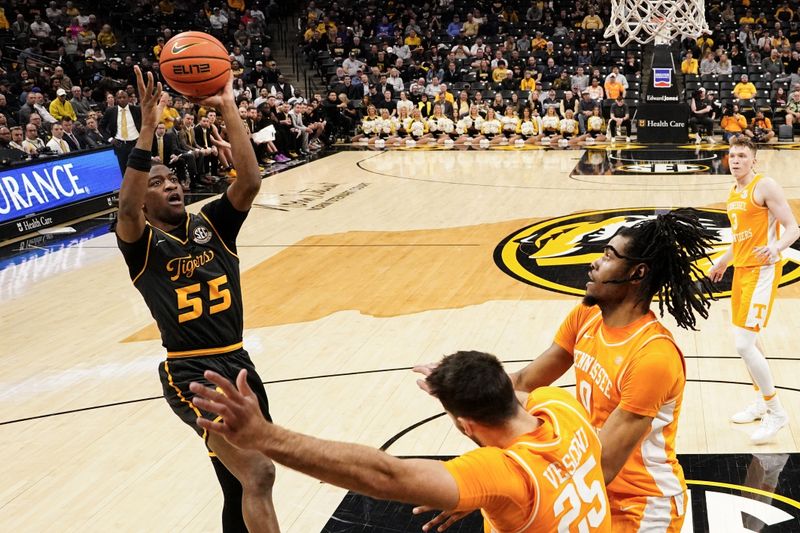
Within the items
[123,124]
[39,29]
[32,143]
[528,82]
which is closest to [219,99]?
[123,124]

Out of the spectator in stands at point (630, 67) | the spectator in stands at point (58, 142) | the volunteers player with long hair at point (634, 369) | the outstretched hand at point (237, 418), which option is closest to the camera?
the outstretched hand at point (237, 418)

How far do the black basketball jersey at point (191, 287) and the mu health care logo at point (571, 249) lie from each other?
15.9 feet

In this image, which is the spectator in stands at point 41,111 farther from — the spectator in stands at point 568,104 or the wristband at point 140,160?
the wristband at point 140,160

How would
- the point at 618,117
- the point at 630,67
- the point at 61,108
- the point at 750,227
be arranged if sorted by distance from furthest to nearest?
the point at 630,67 < the point at 618,117 < the point at 61,108 < the point at 750,227

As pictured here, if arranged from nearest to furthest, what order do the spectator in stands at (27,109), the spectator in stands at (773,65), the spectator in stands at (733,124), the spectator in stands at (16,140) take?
the spectator in stands at (16,140) < the spectator in stands at (27,109) < the spectator in stands at (733,124) < the spectator in stands at (773,65)

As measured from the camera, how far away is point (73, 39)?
2308cm

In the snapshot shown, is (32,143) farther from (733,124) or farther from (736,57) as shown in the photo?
(736,57)

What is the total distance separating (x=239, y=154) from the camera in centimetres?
385

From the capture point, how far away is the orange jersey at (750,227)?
5512 millimetres

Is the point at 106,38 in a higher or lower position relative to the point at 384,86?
higher

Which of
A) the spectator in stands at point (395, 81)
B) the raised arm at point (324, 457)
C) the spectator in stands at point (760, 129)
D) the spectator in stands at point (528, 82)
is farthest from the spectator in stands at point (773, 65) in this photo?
the raised arm at point (324, 457)

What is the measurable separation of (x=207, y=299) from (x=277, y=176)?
1350 cm

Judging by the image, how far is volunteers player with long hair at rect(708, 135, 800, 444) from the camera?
5.36 metres

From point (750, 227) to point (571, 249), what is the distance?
15.2ft
